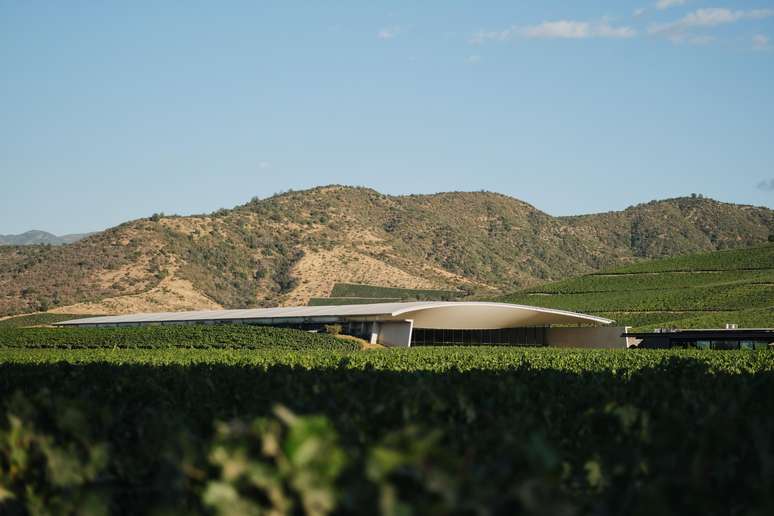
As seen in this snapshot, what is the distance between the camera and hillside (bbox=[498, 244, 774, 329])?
84.9 meters

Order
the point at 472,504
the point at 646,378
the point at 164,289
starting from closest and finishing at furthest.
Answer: the point at 472,504 < the point at 646,378 < the point at 164,289

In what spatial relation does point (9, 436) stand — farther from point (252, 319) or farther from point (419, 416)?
point (252, 319)

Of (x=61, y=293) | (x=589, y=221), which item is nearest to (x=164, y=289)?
(x=61, y=293)

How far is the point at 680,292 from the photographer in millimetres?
96125

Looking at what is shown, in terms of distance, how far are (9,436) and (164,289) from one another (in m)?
108

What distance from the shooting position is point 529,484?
5.06 meters

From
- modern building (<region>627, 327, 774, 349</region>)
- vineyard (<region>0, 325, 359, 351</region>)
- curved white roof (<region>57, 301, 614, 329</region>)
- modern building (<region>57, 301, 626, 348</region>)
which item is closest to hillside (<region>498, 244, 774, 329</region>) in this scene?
modern building (<region>57, 301, 626, 348</region>)

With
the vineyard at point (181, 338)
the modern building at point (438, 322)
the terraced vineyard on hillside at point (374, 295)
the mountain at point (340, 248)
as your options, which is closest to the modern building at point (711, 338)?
the modern building at point (438, 322)

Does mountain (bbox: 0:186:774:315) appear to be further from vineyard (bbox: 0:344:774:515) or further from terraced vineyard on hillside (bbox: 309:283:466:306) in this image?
vineyard (bbox: 0:344:774:515)

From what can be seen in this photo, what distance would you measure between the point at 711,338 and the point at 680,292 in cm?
3097

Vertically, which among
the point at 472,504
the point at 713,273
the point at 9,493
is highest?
the point at 713,273

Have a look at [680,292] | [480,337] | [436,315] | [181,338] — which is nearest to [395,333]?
[436,315]

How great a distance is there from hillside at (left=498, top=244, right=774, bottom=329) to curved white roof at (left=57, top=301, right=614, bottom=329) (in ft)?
43.5

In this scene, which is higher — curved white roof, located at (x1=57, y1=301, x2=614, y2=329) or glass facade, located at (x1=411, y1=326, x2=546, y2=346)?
curved white roof, located at (x1=57, y1=301, x2=614, y2=329)
